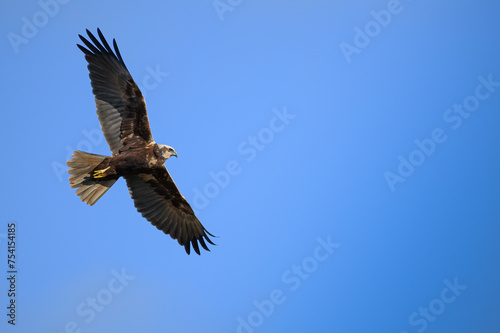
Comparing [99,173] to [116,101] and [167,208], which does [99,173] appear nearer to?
[116,101]

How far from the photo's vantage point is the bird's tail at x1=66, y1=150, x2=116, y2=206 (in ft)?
38.9

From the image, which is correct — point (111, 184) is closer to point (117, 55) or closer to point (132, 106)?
point (132, 106)

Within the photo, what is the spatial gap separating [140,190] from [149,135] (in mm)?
1544

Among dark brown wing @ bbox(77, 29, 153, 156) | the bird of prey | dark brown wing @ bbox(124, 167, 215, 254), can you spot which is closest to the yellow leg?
the bird of prey

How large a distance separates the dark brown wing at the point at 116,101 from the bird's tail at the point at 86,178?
596 mm

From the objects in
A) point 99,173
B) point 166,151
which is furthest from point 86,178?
point 166,151

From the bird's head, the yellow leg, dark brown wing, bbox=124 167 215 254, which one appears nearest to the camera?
the yellow leg

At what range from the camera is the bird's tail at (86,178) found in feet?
38.9

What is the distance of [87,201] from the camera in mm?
12180

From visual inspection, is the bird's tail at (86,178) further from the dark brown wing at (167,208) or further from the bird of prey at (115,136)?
the dark brown wing at (167,208)

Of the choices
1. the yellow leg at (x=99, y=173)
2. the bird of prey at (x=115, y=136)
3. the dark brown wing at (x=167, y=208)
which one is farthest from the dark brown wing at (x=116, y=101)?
the dark brown wing at (x=167, y=208)

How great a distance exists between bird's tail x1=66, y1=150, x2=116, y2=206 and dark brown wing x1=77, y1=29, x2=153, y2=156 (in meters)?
0.60

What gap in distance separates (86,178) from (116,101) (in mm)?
1740

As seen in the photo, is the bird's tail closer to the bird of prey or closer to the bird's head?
the bird of prey
